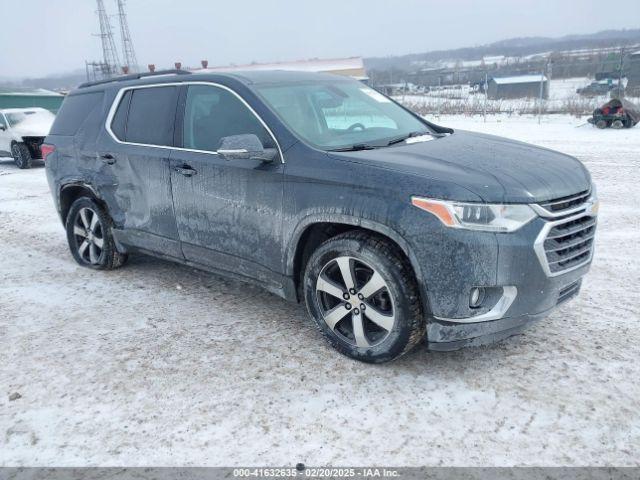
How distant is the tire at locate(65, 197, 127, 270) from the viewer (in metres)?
5.14

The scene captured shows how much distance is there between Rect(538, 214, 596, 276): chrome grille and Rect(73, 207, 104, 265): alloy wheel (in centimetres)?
397

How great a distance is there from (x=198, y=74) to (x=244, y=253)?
59.6 inches

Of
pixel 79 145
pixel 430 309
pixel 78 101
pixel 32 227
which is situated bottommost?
pixel 32 227

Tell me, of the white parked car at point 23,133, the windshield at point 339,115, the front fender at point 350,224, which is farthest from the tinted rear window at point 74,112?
the white parked car at point 23,133

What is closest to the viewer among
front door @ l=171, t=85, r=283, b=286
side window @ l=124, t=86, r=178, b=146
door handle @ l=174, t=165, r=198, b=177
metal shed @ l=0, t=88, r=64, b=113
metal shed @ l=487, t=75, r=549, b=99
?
front door @ l=171, t=85, r=283, b=286

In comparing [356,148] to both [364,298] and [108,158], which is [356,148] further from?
[108,158]

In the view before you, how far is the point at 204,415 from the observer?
9.67ft

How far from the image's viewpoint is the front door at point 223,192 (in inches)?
146

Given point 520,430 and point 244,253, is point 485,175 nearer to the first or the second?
point 520,430

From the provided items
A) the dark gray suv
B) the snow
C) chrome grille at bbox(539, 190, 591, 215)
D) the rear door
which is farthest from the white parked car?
the snow

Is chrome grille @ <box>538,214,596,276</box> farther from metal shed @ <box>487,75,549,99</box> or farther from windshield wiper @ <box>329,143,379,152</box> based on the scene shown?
metal shed @ <box>487,75,549,99</box>

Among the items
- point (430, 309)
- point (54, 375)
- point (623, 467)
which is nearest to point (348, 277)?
point (430, 309)

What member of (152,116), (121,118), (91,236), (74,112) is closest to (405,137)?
(152,116)

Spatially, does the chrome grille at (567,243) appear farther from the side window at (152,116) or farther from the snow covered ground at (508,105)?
the snow covered ground at (508,105)
